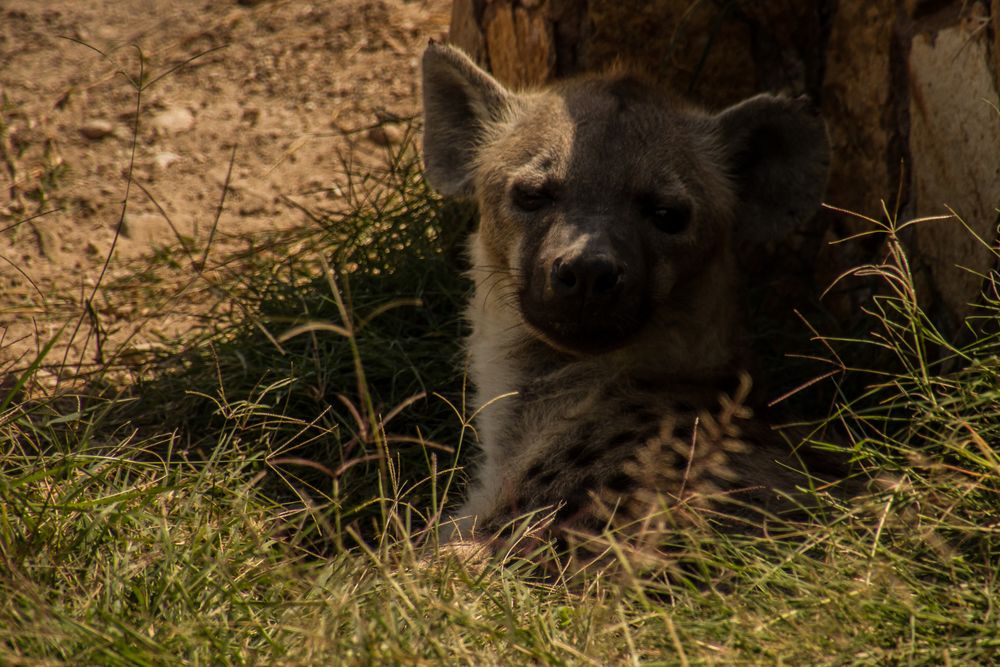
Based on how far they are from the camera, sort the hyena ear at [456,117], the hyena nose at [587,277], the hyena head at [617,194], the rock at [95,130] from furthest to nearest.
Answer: the rock at [95,130]
the hyena ear at [456,117]
the hyena head at [617,194]
the hyena nose at [587,277]

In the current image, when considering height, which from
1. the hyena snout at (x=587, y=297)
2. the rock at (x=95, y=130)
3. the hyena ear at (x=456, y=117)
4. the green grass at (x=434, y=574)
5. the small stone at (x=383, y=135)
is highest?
the hyena ear at (x=456, y=117)

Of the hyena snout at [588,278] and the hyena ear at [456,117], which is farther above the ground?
the hyena ear at [456,117]

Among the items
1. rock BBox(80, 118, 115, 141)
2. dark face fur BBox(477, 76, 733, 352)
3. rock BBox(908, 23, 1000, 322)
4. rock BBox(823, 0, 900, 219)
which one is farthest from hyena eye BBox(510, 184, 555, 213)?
rock BBox(80, 118, 115, 141)

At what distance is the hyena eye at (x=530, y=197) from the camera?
296 cm

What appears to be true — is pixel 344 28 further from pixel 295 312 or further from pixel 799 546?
pixel 799 546

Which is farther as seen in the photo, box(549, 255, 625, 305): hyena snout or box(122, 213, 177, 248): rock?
box(122, 213, 177, 248): rock

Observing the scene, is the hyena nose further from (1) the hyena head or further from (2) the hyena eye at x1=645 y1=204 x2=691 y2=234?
(2) the hyena eye at x1=645 y1=204 x2=691 y2=234

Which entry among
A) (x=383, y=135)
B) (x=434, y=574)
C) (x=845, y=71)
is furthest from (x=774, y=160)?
(x=383, y=135)

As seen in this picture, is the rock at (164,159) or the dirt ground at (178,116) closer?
the dirt ground at (178,116)

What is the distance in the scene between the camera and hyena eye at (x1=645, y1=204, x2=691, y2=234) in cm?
292

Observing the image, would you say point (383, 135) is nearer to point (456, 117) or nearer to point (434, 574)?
point (456, 117)

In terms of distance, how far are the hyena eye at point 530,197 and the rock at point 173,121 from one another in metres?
2.30

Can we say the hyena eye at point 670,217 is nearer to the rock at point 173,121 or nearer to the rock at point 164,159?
the rock at point 164,159

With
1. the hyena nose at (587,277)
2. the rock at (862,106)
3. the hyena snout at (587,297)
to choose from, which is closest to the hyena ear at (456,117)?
the hyena snout at (587,297)
